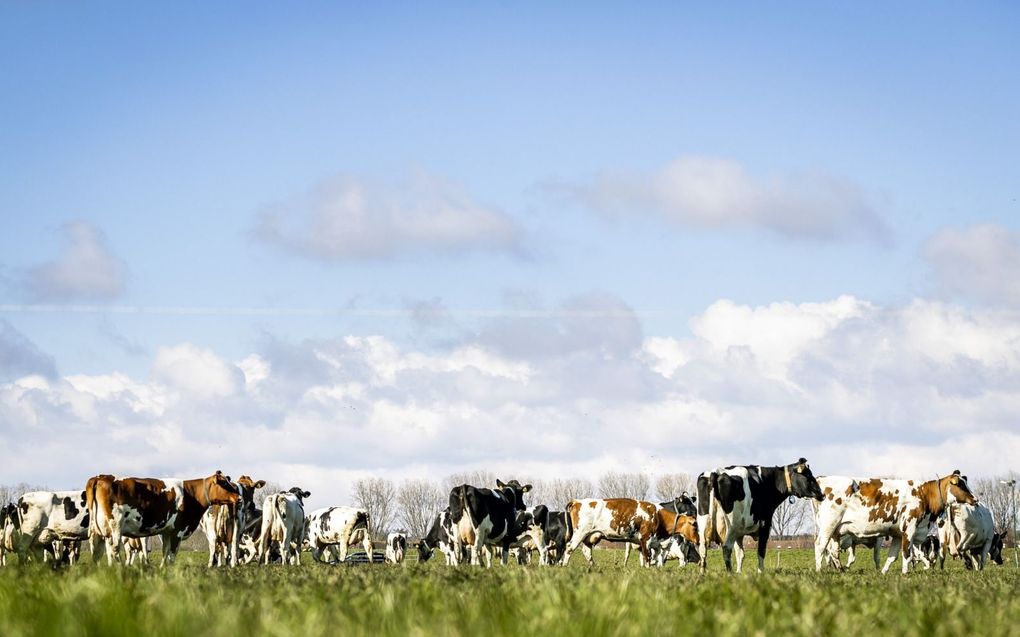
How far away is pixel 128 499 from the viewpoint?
25.1m

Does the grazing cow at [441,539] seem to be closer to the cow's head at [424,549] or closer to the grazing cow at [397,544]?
the cow's head at [424,549]

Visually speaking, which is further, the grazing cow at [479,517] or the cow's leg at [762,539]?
the grazing cow at [479,517]

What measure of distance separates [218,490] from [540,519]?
1327cm

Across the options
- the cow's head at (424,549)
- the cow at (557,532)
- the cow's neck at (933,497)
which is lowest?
the cow's head at (424,549)

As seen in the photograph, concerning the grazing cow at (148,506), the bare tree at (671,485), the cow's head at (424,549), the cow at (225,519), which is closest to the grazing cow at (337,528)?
the cow's head at (424,549)

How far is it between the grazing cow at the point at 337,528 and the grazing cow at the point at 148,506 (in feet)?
58.2

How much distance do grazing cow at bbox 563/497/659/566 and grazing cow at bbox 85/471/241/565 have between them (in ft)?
51.6

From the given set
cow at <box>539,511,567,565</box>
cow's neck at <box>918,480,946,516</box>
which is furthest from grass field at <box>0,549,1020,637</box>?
cow at <box>539,511,567,565</box>

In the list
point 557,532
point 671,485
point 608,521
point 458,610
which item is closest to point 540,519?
point 557,532

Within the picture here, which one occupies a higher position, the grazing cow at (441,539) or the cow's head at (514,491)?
the cow's head at (514,491)

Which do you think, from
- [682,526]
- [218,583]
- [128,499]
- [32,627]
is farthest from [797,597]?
[682,526]

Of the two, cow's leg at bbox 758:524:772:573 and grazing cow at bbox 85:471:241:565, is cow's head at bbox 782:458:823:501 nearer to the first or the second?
cow's leg at bbox 758:524:772:573

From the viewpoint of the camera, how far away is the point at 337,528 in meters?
45.4

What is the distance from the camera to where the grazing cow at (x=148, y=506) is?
24.8m
